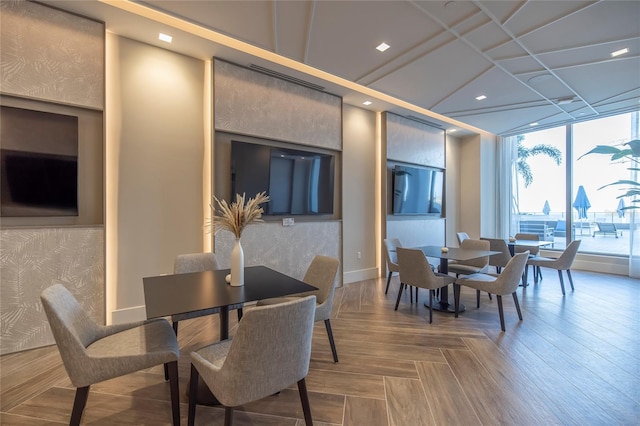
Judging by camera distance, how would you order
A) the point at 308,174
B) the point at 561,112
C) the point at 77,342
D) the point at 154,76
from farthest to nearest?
the point at 561,112, the point at 308,174, the point at 154,76, the point at 77,342

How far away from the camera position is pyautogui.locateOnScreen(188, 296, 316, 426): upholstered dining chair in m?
1.33

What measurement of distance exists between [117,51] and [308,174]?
2.74 metres

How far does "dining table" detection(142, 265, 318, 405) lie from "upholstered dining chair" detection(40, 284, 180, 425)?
0.27m

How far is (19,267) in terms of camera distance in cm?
262

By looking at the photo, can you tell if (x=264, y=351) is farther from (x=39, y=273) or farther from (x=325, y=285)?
(x=39, y=273)

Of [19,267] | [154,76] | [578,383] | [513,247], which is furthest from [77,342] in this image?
[513,247]

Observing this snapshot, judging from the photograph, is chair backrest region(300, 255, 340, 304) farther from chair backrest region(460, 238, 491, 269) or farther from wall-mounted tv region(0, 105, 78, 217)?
chair backrest region(460, 238, 491, 269)

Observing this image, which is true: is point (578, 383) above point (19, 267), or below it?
below

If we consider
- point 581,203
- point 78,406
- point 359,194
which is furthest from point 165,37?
point 581,203

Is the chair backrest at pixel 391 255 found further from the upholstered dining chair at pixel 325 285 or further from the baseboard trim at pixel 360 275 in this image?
the upholstered dining chair at pixel 325 285

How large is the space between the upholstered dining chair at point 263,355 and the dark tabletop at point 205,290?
1.08 ft

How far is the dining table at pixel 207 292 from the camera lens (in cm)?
167

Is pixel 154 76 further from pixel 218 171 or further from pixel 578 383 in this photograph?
pixel 578 383

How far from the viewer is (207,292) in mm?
1954
